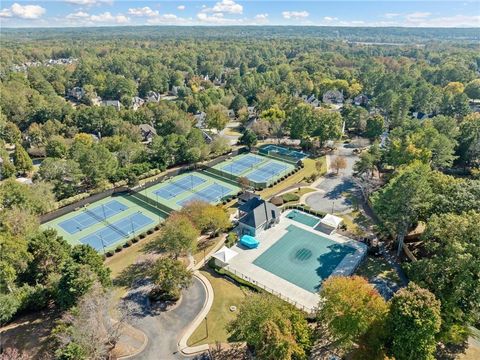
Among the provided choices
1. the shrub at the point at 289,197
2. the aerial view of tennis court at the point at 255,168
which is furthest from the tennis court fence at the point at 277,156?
the shrub at the point at 289,197

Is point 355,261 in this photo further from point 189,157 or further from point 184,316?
point 189,157

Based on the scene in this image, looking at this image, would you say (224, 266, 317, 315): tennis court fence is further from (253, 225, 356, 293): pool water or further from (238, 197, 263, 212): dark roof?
(238, 197, 263, 212): dark roof

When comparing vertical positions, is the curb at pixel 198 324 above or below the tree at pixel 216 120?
below

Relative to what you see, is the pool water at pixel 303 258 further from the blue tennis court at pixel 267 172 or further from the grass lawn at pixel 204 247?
the blue tennis court at pixel 267 172

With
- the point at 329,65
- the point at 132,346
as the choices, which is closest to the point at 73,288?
the point at 132,346

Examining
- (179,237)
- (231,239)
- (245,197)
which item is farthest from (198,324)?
(245,197)

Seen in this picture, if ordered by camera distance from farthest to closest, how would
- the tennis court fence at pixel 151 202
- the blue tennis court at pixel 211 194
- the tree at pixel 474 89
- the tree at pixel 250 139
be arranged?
the tree at pixel 474 89
the tree at pixel 250 139
the blue tennis court at pixel 211 194
the tennis court fence at pixel 151 202

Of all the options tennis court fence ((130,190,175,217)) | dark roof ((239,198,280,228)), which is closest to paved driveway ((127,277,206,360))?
dark roof ((239,198,280,228))
